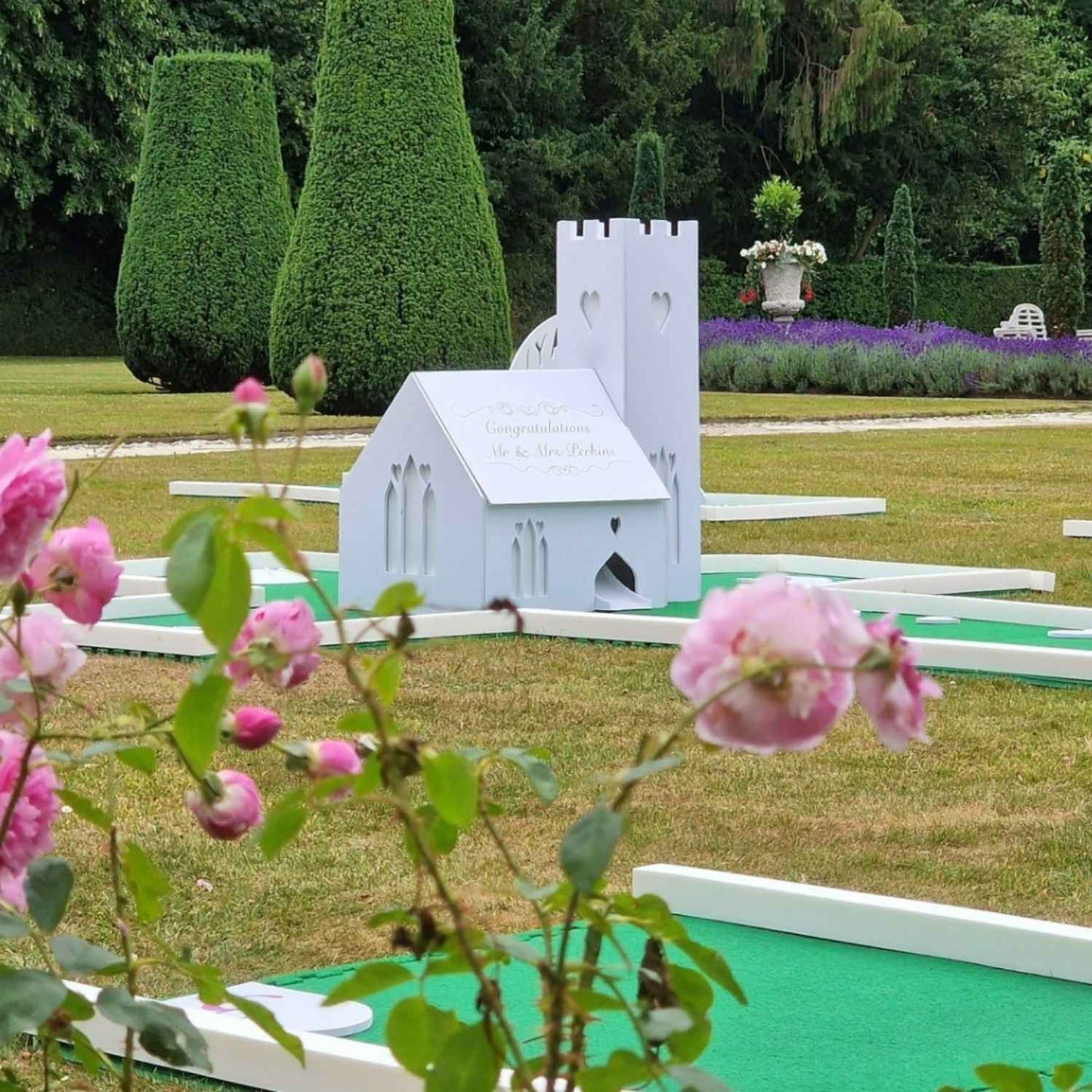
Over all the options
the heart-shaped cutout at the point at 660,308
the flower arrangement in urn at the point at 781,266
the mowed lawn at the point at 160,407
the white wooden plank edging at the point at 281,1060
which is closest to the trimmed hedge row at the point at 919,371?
the mowed lawn at the point at 160,407

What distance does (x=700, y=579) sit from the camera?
26.3 feet

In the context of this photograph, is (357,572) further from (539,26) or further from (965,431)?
(539,26)

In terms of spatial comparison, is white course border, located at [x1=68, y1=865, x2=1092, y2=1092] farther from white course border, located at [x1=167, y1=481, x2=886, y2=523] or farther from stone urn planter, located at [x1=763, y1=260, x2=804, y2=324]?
stone urn planter, located at [x1=763, y1=260, x2=804, y2=324]

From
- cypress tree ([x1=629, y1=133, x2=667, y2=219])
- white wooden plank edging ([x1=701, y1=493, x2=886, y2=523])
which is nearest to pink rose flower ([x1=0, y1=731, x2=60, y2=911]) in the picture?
white wooden plank edging ([x1=701, y1=493, x2=886, y2=523])

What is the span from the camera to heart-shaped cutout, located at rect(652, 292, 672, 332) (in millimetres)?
7617

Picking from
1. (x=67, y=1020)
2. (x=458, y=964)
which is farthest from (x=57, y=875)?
(x=458, y=964)

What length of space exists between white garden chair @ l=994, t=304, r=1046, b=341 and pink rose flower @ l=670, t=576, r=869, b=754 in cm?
2851

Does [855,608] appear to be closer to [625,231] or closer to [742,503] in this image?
[625,231]

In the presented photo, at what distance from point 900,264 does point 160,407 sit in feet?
47.1

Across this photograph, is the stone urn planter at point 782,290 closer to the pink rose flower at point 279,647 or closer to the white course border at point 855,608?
the white course border at point 855,608

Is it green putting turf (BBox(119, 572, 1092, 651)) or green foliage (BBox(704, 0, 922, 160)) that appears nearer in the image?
green putting turf (BBox(119, 572, 1092, 651))

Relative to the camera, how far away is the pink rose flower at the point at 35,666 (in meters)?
1.41

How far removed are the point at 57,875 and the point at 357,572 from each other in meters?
6.11

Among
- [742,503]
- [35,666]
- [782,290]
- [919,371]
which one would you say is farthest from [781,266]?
[35,666]
